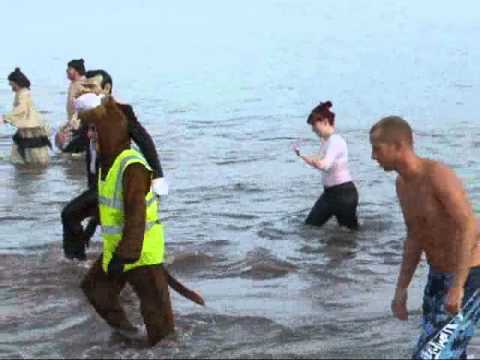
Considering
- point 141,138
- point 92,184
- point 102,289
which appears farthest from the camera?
point 92,184

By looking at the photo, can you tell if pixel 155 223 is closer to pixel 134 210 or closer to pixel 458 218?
pixel 134 210

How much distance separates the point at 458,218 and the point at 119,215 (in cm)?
222

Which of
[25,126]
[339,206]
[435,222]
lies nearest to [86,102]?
[435,222]

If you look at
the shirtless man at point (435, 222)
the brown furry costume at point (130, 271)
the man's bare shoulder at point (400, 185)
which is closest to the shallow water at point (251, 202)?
the brown furry costume at point (130, 271)

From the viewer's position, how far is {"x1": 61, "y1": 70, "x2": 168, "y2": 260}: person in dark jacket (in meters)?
8.33

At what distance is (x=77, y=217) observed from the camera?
9.04m

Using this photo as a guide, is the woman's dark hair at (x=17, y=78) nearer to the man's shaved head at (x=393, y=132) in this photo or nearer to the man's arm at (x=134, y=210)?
the man's arm at (x=134, y=210)

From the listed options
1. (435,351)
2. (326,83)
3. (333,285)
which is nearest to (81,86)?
(333,285)

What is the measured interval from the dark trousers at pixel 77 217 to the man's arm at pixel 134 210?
2.07 metres

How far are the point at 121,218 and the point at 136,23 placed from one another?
7113 centimetres

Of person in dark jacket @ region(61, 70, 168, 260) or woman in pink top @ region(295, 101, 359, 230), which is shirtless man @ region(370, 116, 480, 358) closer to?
person in dark jacket @ region(61, 70, 168, 260)

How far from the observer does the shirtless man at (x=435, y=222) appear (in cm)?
587

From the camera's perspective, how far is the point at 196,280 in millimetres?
9992

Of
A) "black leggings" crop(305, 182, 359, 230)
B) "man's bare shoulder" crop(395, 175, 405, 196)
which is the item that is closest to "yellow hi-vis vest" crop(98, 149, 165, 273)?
"man's bare shoulder" crop(395, 175, 405, 196)
